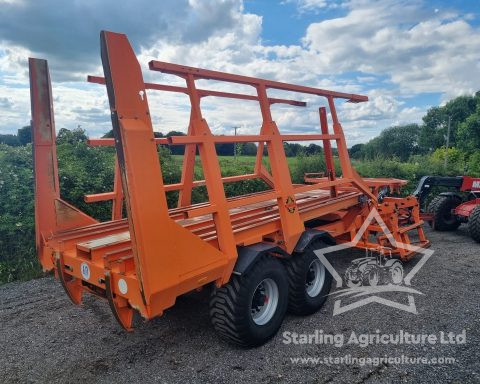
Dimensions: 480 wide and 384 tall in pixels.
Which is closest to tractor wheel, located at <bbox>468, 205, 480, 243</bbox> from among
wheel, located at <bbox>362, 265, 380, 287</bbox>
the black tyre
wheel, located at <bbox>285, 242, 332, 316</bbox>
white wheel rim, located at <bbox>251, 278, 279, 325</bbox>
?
wheel, located at <bbox>362, 265, 380, 287</bbox>

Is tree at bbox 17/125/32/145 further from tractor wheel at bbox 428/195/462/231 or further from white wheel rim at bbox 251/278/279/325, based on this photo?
tractor wheel at bbox 428/195/462/231

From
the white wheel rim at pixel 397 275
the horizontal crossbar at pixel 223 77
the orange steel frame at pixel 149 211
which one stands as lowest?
the white wheel rim at pixel 397 275

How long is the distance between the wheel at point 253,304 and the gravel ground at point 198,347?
0.63 ft

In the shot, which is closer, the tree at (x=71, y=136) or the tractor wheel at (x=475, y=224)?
the tractor wheel at (x=475, y=224)

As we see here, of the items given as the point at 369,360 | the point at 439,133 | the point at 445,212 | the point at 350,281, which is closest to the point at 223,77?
the point at 369,360

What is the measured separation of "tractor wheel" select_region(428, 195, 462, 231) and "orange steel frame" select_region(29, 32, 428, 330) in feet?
13.6

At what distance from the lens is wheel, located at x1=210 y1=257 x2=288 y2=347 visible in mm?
3197

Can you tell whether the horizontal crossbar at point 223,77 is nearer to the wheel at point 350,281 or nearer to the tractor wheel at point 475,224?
the wheel at point 350,281

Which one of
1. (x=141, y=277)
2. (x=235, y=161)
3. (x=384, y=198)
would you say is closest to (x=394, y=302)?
(x=384, y=198)

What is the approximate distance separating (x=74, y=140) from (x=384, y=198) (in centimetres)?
689

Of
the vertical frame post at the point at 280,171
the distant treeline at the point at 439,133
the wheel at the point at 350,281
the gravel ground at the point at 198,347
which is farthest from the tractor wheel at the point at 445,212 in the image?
the distant treeline at the point at 439,133

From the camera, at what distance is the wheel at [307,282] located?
3.86m

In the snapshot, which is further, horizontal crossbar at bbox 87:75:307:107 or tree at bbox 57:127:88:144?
tree at bbox 57:127:88:144

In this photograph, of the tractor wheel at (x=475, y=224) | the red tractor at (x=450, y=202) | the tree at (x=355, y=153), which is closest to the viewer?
the tree at (x=355, y=153)
